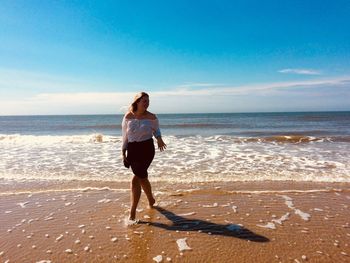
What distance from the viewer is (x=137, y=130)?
4723mm

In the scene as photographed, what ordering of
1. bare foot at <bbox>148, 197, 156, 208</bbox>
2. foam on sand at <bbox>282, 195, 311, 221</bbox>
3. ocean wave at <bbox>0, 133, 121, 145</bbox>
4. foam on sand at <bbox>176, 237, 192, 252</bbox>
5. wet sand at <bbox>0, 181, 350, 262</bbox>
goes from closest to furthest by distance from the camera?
wet sand at <bbox>0, 181, 350, 262</bbox>, foam on sand at <bbox>176, 237, 192, 252</bbox>, foam on sand at <bbox>282, 195, 311, 221</bbox>, bare foot at <bbox>148, 197, 156, 208</bbox>, ocean wave at <bbox>0, 133, 121, 145</bbox>

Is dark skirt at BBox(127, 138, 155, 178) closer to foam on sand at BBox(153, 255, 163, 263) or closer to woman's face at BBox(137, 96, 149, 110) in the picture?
woman's face at BBox(137, 96, 149, 110)

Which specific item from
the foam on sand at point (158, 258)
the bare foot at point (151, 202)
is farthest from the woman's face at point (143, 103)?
the foam on sand at point (158, 258)

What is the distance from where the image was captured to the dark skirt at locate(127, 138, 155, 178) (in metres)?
4.76

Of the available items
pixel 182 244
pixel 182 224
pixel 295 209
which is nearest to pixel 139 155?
pixel 182 224

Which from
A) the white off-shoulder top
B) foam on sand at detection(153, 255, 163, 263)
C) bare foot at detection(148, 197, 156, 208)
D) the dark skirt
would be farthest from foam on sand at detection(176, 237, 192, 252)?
the white off-shoulder top

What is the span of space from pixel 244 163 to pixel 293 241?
5.43 metres

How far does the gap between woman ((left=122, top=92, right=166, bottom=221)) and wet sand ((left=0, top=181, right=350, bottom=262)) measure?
29.7 inches

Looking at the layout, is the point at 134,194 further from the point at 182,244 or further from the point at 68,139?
the point at 68,139

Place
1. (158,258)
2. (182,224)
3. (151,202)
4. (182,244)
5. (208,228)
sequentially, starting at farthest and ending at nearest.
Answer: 1. (151,202)
2. (182,224)
3. (208,228)
4. (182,244)
5. (158,258)

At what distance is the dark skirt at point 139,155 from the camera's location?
476 centimetres

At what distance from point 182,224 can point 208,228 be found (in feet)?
1.41

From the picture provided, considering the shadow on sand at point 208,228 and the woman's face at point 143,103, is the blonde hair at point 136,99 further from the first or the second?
the shadow on sand at point 208,228

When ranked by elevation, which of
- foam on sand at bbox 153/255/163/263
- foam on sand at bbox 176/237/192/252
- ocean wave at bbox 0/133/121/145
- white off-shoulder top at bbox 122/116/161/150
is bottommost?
foam on sand at bbox 153/255/163/263
